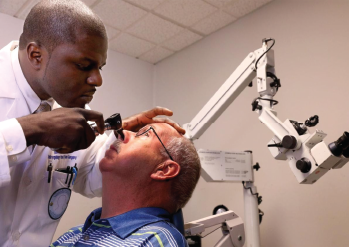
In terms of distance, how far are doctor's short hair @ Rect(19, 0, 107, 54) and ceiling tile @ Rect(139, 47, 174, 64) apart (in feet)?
8.07

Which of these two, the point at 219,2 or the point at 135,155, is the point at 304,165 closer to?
the point at 135,155

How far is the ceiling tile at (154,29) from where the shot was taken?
123 inches

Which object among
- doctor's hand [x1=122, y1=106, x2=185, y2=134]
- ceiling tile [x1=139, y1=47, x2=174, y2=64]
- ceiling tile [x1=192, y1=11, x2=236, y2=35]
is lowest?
doctor's hand [x1=122, y1=106, x2=185, y2=134]

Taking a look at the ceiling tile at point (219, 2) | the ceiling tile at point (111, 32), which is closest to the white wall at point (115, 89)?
the ceiling tile at point (111, 32)

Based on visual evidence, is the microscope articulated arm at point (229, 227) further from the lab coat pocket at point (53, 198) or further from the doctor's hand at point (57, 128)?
the doctor's hand at point (57, 128)

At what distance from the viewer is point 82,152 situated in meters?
1.53

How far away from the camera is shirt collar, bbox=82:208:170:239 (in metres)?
1.14

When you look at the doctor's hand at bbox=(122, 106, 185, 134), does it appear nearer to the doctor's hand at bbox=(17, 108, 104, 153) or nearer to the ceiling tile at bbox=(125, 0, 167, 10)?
the doctor's hand at bbox=(17, 108, 104, 153)

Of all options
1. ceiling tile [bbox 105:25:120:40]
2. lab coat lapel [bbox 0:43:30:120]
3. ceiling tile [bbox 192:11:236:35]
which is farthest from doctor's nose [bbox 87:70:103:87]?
ceiling tile [bbox 105:25:120:40]

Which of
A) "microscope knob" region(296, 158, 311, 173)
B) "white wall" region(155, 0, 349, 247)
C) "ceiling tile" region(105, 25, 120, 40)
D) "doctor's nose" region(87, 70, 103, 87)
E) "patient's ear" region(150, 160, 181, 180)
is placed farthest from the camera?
"ceiling tile" region(105, 25, 120, 40)

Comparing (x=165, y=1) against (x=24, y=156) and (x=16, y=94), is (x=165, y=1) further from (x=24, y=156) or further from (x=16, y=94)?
(x=24, y=156)

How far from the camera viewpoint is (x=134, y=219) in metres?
1.19

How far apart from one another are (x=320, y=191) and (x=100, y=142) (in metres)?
1.59

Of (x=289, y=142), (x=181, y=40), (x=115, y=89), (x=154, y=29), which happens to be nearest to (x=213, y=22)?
(x=181, y=40)
